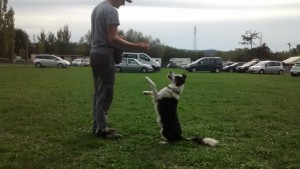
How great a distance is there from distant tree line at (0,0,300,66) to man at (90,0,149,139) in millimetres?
61027

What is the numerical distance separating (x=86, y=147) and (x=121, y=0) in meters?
2.46

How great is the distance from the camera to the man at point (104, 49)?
22.1 feet

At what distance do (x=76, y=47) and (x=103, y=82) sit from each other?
9963 centimetres

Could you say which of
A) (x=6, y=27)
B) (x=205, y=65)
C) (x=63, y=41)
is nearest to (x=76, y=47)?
(x=63, y=41)

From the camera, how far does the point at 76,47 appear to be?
10462cm

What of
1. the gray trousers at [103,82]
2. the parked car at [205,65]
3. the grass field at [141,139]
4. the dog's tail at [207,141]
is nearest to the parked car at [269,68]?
the parked car at [205,65]

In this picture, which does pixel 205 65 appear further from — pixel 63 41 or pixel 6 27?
pixel 63 41

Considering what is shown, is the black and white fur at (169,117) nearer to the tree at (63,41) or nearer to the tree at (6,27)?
the tree at (6,27)

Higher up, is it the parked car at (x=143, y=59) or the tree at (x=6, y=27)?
the tree at (x=6, y=27)

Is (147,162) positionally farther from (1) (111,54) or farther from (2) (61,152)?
(1) (111,54)

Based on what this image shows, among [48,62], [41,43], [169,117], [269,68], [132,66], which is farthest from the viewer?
[41,43]

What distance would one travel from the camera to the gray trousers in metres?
6.88

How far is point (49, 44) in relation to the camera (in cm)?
10381

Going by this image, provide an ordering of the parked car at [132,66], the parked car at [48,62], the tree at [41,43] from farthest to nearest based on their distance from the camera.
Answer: the tree at [41,43], the parked car at [48,62], the parked car at [132,66]
